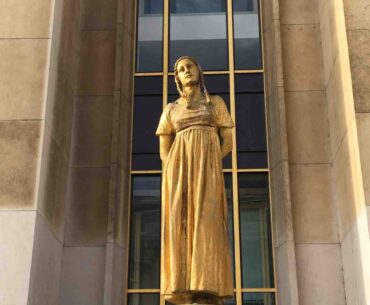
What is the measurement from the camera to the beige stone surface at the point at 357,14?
32.6 feet

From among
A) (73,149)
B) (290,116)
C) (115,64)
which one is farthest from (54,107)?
(290,116)

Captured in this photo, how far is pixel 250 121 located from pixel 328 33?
211 centimetres

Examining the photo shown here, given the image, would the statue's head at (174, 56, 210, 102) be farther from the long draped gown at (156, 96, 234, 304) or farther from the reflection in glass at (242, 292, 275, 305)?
the reflection in glass at (242, 292, 275, 305)

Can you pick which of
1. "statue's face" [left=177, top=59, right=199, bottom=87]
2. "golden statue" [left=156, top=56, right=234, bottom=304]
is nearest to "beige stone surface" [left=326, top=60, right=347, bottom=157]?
"golden statue" [left=156, top=56, right=234, bottom=304]

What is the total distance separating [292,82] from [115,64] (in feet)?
10.8

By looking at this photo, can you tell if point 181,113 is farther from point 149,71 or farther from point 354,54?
point 149,71

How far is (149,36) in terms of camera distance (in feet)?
41.7

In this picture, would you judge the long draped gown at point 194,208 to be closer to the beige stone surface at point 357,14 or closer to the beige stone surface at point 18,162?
the beige stone surface at point 18,162

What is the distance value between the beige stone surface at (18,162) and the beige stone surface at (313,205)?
4379mm

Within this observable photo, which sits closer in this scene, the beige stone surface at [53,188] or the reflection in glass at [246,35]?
the beige stone surface at [53,188]

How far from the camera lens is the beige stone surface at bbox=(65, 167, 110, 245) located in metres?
10.7

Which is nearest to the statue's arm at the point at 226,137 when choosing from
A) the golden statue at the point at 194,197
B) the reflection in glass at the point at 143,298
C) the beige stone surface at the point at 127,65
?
the golden statue at the point at 194,197

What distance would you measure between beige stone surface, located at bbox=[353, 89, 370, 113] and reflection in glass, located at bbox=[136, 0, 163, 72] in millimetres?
4259

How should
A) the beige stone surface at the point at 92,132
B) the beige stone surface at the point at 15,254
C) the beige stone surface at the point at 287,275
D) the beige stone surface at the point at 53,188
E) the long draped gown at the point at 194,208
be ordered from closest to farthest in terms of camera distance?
the long draped gown at the point at 194,208 → the beige stone surface at the point at 15,254 → the beige stone surface at the point at 53,188 → the beige stone surface at the point at 287,275 → the beige stone surface at the point at 92,132
